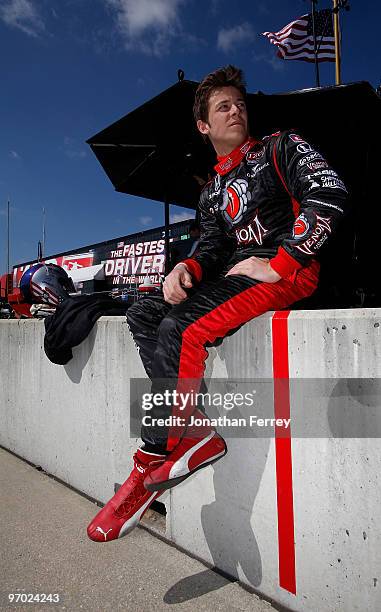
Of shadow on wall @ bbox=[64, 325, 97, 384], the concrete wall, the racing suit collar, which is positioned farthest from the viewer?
shadow on wall @ bbox=[64, 325, 97, 384]

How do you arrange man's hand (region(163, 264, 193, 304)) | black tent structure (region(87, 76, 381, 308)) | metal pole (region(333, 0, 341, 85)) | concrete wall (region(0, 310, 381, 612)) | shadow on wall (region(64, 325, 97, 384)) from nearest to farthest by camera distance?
concrete wall (region(0, 310, 381, 612))
man's hand (region(163, 264, 193, 304))
shadow on wall (region(64, 325, 97, 384))
black tent structure (region(87, 76, 381, 308))
metal pole (region(333, 0, 341, 85))

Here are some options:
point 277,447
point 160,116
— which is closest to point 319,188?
point 277,447

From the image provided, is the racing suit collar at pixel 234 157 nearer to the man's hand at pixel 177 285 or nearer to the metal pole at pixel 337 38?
the man's hand at pixel 177 285

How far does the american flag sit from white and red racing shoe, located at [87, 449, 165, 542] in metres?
10.1

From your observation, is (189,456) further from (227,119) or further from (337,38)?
(337,38)

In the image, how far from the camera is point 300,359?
135 cm

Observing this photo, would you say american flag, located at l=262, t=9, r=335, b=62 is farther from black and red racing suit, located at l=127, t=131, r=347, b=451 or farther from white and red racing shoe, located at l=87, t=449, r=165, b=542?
white and red racing shoe, located at l=87, t=449, r=165, b=542

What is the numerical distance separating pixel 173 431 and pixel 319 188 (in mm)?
988

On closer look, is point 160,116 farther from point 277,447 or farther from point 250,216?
point 277,447

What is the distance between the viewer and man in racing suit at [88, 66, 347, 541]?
1351mm

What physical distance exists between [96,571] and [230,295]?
1.23 metres

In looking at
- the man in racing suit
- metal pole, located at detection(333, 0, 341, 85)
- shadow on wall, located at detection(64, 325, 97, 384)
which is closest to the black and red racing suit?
the man in racing suit

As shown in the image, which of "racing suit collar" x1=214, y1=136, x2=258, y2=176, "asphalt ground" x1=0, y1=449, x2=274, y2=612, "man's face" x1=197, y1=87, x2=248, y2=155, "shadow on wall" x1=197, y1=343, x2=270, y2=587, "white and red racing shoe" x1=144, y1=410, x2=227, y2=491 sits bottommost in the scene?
"asphalt ground" x1=0, y1=449, x2=274, y2=612

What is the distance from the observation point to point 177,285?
1.66 metres
